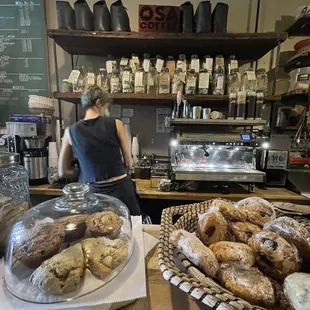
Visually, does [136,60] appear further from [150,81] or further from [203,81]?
[203,81]

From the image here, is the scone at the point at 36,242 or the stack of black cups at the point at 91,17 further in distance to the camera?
the stack of black cups at the point at 91,17

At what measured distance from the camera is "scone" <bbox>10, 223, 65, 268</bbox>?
434 millimetres

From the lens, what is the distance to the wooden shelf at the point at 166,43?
1495 millimetres

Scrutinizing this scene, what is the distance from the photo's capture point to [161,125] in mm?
2018

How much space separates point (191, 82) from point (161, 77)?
8.9 inches

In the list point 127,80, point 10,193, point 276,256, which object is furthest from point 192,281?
point 127,80

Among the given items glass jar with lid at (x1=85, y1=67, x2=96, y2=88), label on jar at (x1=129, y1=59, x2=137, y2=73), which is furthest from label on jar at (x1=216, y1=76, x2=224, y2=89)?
glass jar with lid at (x1=85, y1=67, x2=96, y2=88)

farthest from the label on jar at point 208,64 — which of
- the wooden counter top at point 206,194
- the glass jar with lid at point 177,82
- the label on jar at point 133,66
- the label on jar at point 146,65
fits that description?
the wooden counter top at point 206,194

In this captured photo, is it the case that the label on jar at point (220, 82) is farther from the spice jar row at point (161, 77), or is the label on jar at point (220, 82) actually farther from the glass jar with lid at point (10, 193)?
the glass jar with lid at point (10, 193)

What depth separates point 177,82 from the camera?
5.31ft

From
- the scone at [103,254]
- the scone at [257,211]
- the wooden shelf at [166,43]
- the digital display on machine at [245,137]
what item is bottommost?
the scone at [103,254]

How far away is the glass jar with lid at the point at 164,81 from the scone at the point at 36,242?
1.33 meters

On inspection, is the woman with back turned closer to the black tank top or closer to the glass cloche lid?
the black tank top

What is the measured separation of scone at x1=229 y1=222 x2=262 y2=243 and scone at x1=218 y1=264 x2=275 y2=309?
0.08m
